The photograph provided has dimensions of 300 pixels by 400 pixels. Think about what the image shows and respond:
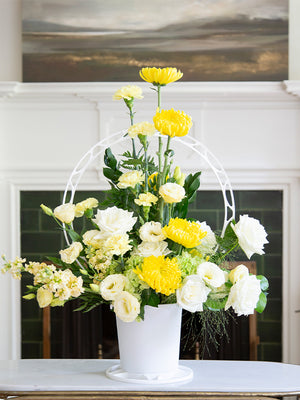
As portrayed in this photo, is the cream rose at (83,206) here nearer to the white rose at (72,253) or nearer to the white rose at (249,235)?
the white rose at (72,253)

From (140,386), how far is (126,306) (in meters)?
0.20

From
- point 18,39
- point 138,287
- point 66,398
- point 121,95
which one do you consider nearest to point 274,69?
point 18,39

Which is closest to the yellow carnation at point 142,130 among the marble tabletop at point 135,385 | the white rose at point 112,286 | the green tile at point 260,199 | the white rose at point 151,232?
the white rose at point 151,232

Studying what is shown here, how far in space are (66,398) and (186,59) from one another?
7.54 ft

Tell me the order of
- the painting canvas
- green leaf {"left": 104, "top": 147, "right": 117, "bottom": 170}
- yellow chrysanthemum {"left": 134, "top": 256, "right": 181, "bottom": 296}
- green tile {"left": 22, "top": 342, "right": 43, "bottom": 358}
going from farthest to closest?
green tile {"left": 22, "top": 342, "right": 43, "bottom": 358} → the painting canvas → green leaf {"left": 104, "top": 147, "right": 117, "bottom": 170} → yellow chrysanthemum {"left": 134, "top": 256, "right": 181, "bottom": 296}

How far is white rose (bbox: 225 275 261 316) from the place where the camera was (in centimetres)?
143

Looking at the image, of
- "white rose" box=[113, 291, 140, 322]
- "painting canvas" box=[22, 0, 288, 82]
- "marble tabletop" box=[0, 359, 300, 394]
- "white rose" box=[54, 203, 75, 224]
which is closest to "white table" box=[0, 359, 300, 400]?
"marble tabletop" box=[0, 359, 300, 394]

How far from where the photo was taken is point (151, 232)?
147 cm

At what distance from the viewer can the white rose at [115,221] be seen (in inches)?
56.7

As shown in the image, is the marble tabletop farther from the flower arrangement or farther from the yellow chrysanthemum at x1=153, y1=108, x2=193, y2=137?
the yellow chrysanthemum at x1=153, y1=108, x2=193, y2=137

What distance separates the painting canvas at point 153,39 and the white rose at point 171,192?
1930 millimetres

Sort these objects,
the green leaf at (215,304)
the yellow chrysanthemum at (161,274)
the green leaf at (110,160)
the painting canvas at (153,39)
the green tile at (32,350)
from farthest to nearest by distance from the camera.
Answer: the green tile at (32,350) → the painting canvas at (153,39) → the green leaf at (110,160) → the green leaf at (215,304) → the yellow chrysanthemum at (161,274)

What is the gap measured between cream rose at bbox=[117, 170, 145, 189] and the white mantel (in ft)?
5.82

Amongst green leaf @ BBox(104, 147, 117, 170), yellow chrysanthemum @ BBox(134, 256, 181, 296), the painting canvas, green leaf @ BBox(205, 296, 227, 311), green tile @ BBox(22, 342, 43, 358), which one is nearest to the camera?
yellow chrysanthemum @ BBox(134, 256, 181, 296)
